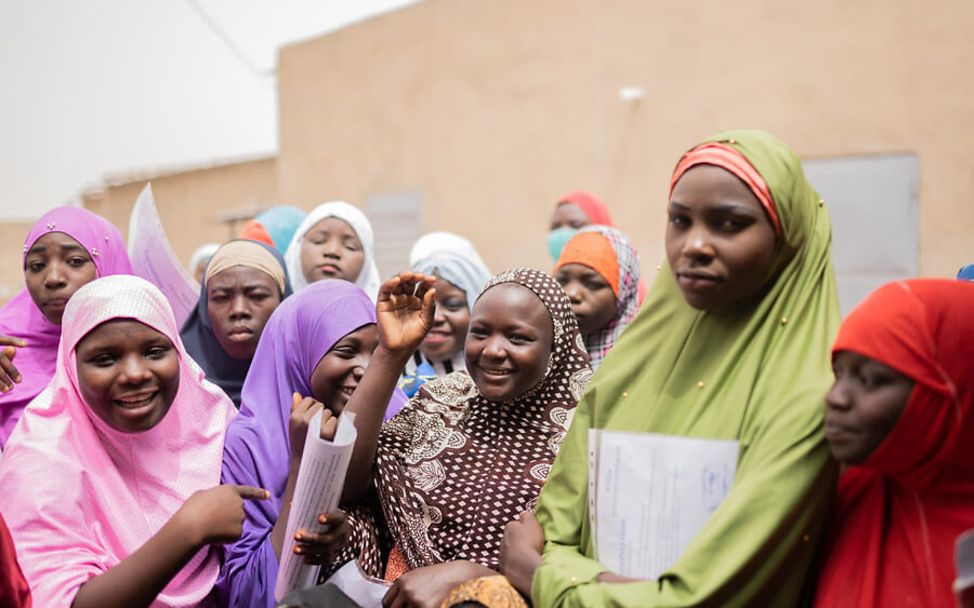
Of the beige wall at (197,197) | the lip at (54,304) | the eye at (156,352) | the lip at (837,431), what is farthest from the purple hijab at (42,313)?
the beige wall at (197,197)

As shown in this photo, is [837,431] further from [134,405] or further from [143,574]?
[134,405]

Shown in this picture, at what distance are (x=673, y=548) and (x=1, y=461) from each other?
6.16 ft

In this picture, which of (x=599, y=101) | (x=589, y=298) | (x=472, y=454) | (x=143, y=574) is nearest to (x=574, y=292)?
(x=589, y=298)

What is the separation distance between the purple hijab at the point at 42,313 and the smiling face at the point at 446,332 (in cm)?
148

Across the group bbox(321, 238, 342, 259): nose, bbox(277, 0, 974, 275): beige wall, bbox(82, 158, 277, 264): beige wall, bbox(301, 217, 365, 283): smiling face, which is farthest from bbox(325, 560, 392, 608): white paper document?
bbox(82, 158, 277, 264): beige wall

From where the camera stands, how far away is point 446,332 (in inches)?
173

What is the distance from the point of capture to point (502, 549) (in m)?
2.31

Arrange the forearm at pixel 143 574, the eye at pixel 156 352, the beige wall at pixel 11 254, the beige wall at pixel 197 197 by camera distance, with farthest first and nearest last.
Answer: the beige wall at pixel 11 254 → the beige wall at pixel 197 197 → the eye at pixel 156 352 → the forearm at pixel 143 574

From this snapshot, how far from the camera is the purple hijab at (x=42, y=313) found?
12.5ft

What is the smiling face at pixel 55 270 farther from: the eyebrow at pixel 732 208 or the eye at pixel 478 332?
the eyebrow at pixel 732 208

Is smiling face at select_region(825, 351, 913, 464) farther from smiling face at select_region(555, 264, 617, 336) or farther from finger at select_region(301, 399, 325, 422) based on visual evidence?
smiling face at select_region(555, 264, 617, 336)

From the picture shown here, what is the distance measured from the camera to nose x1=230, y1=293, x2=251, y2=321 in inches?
153

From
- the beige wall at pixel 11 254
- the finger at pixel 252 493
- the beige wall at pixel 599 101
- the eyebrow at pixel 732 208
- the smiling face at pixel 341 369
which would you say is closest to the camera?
the eyebrow at pixel 732 208

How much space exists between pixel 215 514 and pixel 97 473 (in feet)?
1.58
